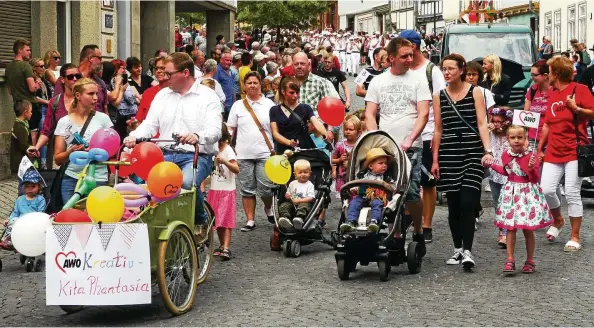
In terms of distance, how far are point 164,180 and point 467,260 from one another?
3.17 m

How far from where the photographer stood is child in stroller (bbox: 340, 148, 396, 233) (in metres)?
10.3

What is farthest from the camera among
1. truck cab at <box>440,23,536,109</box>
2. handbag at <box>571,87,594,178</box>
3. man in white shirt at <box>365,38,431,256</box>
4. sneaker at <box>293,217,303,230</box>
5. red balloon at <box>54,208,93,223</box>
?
truck cab at <box>440,23,536,109</box>

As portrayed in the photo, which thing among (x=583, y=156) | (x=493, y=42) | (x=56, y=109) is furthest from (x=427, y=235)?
(x=493, y=42)

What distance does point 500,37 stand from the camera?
25.3 m

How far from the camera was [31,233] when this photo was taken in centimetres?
869

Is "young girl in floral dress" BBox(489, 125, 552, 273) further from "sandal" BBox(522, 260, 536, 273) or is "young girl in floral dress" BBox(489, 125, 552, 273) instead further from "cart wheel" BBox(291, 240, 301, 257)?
"cart wheel" BBox(291, 240, 301, 257)

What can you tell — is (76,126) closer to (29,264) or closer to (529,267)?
(29,264)

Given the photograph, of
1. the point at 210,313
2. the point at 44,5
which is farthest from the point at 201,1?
the point at 210,313

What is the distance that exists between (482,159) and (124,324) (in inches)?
147

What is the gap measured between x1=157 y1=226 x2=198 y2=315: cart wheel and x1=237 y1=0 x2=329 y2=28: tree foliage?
54.1 meters

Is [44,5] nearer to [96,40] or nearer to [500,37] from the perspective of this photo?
[96,40]

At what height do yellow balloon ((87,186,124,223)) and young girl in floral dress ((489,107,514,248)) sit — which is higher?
young girl in floral dress ((489,107,514,248))

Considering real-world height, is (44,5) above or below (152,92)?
above

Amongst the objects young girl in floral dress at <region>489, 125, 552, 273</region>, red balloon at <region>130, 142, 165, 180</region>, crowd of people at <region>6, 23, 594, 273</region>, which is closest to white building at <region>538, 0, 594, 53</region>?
crowd of people at <region>6, 23, 594, 273</region>
